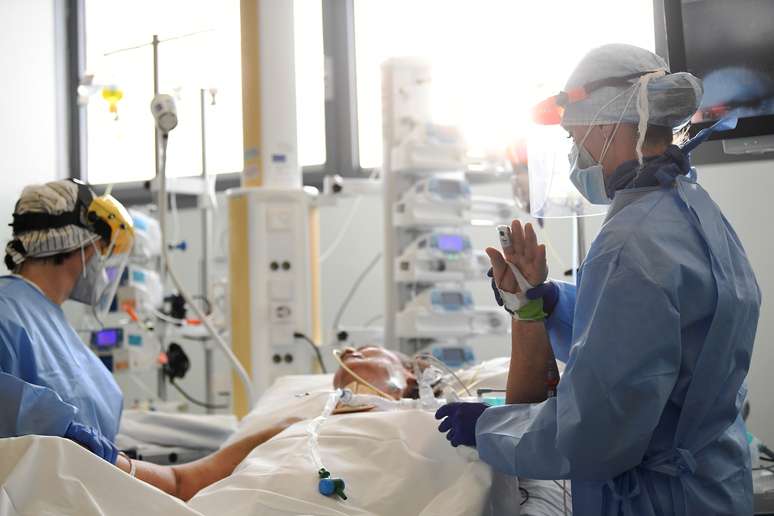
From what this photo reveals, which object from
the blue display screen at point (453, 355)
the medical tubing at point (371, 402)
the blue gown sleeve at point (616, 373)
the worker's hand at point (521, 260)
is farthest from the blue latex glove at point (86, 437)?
the blue display screen at point (453, 355)

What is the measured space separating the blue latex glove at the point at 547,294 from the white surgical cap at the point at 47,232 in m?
1.33

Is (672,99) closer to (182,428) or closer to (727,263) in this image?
(727,263)

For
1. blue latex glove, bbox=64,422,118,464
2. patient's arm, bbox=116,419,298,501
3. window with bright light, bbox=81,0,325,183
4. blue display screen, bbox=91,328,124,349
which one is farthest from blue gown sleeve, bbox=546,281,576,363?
window with bright light, bbox=81,0,325,183

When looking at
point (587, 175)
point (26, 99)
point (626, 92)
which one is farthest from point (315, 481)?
point (26, 99)

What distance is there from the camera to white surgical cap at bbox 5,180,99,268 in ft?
7.95

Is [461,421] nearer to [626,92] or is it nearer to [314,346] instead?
[626,92]

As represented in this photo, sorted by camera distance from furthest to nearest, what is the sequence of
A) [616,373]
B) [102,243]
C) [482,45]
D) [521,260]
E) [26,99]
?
[26,99], [482,45], [102,243], [521,260], [616,373]

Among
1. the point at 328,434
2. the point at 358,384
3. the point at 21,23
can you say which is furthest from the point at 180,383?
the point at 328,434

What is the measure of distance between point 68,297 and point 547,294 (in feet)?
4.86

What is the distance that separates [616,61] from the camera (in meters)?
1.70

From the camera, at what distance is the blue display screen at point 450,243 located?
12.4ft

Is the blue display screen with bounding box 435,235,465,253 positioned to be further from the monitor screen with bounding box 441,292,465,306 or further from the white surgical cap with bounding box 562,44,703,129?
the white surgical cap with bounding box 562,44,703,129

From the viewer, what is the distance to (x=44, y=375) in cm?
230

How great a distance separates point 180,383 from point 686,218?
180 inches
